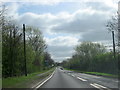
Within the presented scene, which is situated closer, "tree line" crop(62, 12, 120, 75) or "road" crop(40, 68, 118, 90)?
"road" crop(40, 68, 118, 90)

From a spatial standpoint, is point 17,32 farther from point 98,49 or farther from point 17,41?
point 98,49

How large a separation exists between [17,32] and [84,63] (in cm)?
5425

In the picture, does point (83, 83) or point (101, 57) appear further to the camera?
point (101, 57)

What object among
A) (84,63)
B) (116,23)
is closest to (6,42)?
(116,23)

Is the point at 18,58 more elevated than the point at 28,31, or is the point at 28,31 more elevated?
the point at 28,31

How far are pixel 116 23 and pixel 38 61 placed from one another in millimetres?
39904

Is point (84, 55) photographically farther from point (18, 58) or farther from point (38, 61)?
point (18, 58)

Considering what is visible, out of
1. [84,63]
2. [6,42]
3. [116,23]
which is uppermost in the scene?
[116,23]

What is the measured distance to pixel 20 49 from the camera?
117 ft

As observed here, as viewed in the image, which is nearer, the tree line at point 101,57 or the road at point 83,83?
the road at point 83,83

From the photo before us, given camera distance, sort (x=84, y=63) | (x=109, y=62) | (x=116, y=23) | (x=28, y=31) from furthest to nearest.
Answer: (x=84, y=63), (x=28, y=31), (x=109, y=62), (x=116, y=23)

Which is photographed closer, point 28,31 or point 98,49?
point 28,31

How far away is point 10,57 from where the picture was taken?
3178 cm

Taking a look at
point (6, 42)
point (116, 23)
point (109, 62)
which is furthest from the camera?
point (109, 62)
